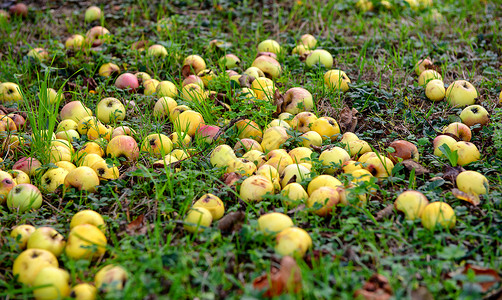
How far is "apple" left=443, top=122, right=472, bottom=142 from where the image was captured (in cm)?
338

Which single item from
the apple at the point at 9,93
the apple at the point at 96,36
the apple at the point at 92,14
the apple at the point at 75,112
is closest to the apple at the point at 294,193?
the apple at the point at 75,112

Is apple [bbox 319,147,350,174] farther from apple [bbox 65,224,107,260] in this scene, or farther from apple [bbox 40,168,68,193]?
apple [bbox 40,168,68,193]

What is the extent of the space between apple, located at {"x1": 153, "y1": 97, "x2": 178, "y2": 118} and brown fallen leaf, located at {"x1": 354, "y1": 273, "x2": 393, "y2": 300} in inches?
92.4

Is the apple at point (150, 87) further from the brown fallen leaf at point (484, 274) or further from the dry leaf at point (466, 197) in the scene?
the brown fallen leaf at point (484, 274)

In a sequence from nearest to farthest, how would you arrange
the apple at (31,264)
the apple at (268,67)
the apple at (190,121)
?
1. the apple at (31,264)
2. the apple at (190,121)
3. the apple at (268,67)

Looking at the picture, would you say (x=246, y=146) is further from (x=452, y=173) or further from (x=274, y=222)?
(x=452, y=173)

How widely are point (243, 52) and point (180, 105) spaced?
134 centimetres

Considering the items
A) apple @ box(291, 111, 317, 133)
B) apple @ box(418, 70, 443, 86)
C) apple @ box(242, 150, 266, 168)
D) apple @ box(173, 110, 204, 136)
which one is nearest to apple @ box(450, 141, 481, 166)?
apple @ box(291, 111, 317, 133)

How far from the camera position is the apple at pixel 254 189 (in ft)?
9.11

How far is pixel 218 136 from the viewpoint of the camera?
11.2 feet

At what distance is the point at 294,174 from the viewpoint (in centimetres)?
293

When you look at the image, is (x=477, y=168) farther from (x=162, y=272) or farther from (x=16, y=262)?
(x=16, y=262)

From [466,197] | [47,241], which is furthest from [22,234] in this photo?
[466,197]

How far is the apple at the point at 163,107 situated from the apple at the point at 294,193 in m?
1.54
